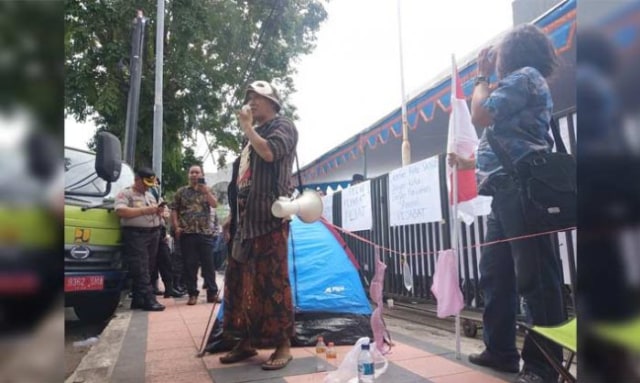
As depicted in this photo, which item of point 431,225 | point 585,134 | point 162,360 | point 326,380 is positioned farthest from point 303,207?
point 431,225

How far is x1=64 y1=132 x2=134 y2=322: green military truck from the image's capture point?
4.00m

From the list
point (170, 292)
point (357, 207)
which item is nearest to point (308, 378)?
point (357, 207)

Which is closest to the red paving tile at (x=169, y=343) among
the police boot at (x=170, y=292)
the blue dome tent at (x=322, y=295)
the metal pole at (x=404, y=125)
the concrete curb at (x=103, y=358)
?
the concrete curb at (x=103, y=358)

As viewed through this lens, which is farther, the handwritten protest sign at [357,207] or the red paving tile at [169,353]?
the handwritten protest sign at [357,207]

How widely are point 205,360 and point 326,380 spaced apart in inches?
39.7

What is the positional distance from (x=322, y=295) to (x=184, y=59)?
4.64 meters

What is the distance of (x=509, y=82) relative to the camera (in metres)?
2.23

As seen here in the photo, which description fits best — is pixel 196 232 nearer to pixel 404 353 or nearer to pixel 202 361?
pixel 202 361

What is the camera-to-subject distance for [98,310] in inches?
205

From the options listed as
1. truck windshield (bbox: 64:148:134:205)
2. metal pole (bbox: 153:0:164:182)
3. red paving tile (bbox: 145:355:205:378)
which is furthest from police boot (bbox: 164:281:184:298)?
red paving tile (bbox: 145:355:205:378)

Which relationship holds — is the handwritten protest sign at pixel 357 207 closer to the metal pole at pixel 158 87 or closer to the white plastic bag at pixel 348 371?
the metal pole at pixel 158 87

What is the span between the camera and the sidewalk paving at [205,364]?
8.45ft

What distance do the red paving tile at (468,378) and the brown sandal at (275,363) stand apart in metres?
0.83

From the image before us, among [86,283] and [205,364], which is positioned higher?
[86,283]
